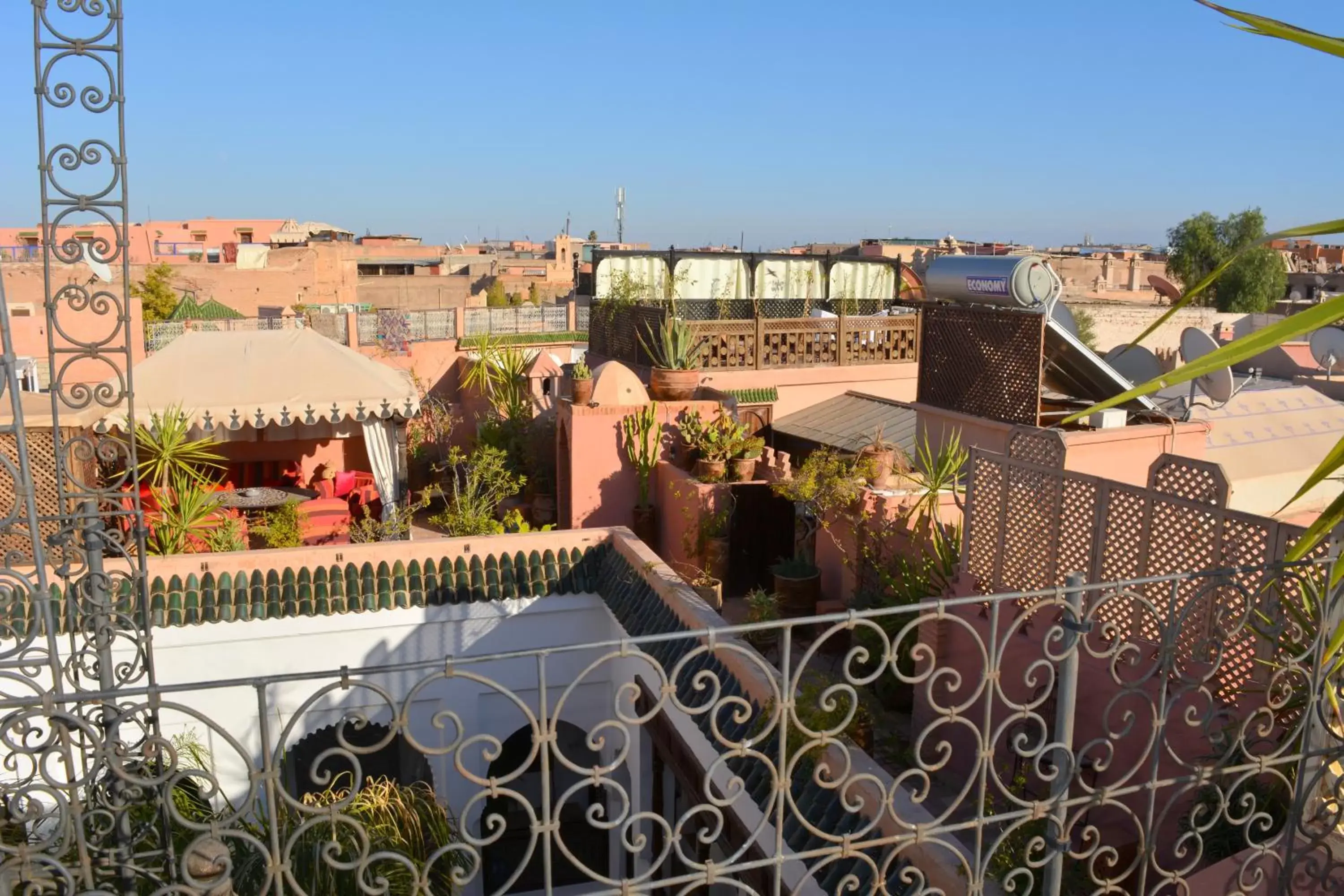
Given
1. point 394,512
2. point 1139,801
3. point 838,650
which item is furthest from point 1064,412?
A: point 394,512

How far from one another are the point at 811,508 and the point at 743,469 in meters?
1.43

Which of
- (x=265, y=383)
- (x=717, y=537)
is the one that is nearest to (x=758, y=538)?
(x=717, y=537)

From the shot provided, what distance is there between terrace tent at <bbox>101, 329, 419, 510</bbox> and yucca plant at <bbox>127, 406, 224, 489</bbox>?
0.62 ft

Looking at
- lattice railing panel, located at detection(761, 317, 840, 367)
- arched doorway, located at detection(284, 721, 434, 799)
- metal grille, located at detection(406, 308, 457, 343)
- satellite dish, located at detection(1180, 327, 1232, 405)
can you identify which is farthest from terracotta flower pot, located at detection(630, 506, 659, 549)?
metal grille, located at detection(406, 308, 457, 343)

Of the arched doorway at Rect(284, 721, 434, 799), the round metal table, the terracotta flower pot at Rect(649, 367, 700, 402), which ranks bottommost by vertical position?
the arched doorway at Rect(284, 721, 434, 799)

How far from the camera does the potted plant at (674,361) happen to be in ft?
36.8

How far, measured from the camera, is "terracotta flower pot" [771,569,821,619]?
28.8ft

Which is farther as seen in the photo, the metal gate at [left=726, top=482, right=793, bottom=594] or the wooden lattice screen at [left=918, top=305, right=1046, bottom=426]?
the metal gate at [left=726, top=482, right=793, bottom=594]

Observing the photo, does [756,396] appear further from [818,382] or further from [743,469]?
[743,469]

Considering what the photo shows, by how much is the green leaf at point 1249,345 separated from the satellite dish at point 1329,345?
358 inches

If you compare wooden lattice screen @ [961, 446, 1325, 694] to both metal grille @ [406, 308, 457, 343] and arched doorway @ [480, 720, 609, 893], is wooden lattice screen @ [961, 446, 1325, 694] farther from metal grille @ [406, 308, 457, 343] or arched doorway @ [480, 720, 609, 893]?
metal grille @ [406, 308, 457, 343]

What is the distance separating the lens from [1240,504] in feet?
29.2

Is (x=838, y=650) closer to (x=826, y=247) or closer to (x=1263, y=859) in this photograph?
(x=1263, y=859)

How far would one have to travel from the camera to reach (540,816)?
8.20m
